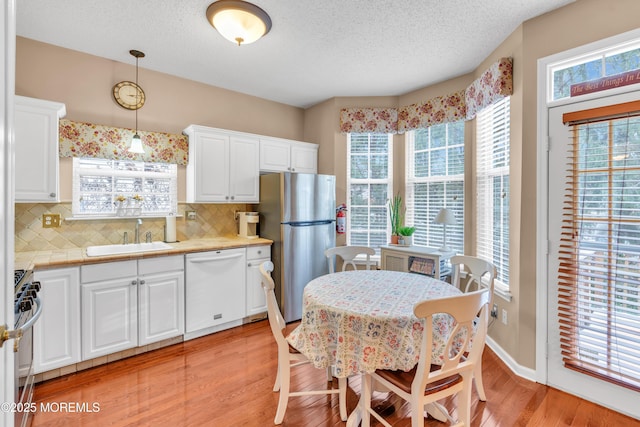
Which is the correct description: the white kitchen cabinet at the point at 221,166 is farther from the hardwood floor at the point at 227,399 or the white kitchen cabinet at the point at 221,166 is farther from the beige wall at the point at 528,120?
the beige wall at the point at 528,120

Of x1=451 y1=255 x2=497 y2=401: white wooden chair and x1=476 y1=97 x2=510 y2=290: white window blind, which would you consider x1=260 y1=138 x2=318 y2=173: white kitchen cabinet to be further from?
x1=451 y1=255 x2=497 y2=401: white wooden chair

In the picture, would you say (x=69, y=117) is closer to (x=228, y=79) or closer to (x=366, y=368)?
(x=228, y=79)

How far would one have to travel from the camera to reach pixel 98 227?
9.50 feet

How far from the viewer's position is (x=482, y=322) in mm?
1556

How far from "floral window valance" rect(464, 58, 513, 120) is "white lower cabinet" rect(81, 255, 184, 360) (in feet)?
10.3

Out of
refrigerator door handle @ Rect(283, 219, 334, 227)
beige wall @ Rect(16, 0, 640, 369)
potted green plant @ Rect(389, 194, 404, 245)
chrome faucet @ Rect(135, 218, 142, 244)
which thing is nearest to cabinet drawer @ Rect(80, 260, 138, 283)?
chrome faucet @ Rect(135, 218, 142, 244)

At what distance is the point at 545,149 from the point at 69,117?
13.1 ft

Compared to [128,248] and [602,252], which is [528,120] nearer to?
[602,252]

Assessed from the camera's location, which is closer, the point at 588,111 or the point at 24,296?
the point at 24,296

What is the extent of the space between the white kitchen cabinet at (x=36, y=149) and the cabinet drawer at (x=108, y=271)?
0.63 metres

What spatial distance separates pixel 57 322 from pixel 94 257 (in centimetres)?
51

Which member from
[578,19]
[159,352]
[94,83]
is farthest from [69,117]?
[578,19]

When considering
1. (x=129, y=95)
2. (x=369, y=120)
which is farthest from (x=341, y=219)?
A: (x=129, y=95)

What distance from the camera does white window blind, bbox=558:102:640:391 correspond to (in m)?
1.84
